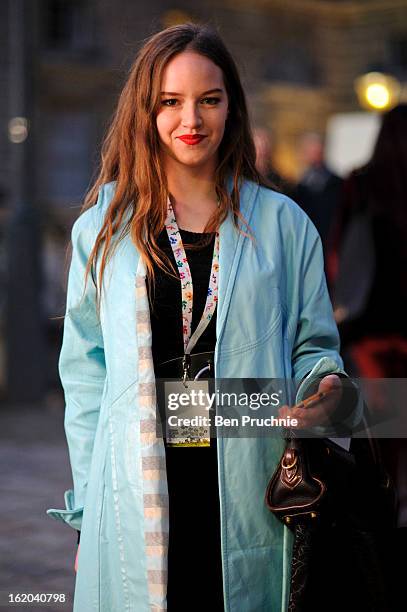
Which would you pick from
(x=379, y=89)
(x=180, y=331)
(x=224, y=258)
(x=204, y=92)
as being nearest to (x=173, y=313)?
(x=180, y=331)

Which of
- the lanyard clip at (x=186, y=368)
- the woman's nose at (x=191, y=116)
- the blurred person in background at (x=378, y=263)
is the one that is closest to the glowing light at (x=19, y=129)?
the blurred person in background at (x=378, y=263)

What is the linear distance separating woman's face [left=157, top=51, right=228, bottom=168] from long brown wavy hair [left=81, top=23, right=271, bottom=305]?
0.08 ft

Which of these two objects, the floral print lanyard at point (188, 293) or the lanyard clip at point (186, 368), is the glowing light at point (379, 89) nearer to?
the floral print lanyard at point (188, 293)

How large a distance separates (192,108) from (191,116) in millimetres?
19

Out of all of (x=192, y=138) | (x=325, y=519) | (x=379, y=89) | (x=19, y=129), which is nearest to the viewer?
(x=325, y=519)

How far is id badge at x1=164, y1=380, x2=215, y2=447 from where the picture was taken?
2793mm

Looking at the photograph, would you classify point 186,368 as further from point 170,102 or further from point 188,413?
point 170,102

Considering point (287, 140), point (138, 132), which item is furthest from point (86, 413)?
point (287, 140)

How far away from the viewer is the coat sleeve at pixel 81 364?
297 centimetres

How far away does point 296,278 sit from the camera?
2893 mm

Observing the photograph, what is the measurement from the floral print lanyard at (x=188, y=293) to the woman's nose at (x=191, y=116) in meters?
0.25

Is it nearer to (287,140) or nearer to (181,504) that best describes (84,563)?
(181,504)

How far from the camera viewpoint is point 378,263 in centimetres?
545

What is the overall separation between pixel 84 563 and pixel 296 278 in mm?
826
